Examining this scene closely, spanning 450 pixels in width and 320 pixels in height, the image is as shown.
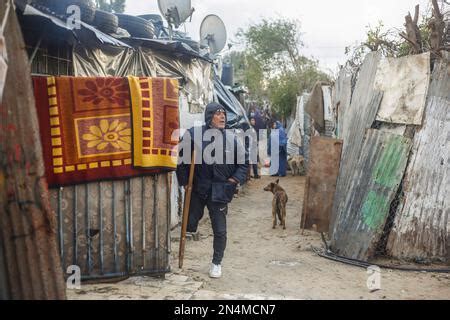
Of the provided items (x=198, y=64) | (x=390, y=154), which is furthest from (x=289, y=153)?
(x=390, y=154)

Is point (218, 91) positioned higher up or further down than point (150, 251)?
higher up

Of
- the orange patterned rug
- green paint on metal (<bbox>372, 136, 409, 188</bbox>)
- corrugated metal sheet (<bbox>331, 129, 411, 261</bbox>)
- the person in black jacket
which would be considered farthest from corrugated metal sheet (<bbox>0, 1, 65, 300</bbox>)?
green paint on metal (<bbox>372, 136, 409, 188</bbox>)

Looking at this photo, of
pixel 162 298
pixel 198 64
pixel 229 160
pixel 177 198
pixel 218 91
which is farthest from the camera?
pixel 218 91

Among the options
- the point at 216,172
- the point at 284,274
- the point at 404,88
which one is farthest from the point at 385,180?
the point at 216,172

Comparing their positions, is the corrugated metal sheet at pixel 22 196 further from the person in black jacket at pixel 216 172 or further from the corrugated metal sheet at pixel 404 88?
the corrugated metal sheet at pixel 404 88

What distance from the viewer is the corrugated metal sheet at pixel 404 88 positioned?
19.1ft

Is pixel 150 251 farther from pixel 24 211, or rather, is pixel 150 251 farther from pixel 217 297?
pixel 24 211

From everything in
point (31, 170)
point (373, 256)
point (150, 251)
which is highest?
point (31, 170)

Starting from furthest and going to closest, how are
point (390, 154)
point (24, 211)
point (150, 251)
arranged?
1. point (390, 154)
2. point (150, 251)
3. point (24, 211)

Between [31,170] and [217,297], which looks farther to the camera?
[217,297]

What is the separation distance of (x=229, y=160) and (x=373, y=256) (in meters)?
2.58

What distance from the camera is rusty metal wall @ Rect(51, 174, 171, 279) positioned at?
14.2 feet

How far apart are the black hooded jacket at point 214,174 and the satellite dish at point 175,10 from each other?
4.36m
